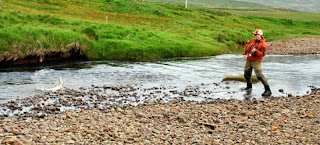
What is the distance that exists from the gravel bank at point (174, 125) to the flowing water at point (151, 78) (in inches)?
136

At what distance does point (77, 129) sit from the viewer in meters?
11.1

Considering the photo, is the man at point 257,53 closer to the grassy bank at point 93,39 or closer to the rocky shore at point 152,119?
the rocky shore at point 152,119

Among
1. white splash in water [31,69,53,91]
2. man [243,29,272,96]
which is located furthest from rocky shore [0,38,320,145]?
white splash in water [31,69,53,91]

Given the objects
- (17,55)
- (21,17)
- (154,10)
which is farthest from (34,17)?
(154,10)

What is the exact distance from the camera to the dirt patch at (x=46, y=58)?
2434 centimetres

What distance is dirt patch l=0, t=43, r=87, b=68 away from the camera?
79.9 ft

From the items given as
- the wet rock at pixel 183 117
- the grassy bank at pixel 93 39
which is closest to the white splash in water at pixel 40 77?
the grassy bank at pixel 93 39

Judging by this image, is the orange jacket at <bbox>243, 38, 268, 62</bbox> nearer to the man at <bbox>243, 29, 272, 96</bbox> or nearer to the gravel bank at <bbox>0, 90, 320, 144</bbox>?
the man at <bbox>243, 29, 272, 96</bbox>

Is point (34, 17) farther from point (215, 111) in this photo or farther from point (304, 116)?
point (304, 116)

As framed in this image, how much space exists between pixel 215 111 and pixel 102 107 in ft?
14.7

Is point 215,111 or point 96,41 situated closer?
point 215,111

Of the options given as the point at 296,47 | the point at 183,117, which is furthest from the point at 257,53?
the point at 296,47

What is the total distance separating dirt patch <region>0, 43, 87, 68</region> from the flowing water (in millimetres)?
1023

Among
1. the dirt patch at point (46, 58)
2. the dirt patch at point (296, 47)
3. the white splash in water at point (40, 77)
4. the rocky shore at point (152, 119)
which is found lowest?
the dirt patch at point (296, 47)
